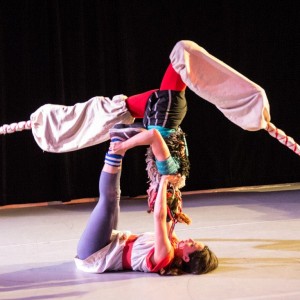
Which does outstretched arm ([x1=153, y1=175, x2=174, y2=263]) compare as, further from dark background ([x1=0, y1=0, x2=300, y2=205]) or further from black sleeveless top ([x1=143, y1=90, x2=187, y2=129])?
dark background ([x1=0, y1=0, x2=300, y2=205])

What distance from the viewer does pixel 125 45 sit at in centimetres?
524

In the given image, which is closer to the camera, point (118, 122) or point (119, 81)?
point (118, 122)

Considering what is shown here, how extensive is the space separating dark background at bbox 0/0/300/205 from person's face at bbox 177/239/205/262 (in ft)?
8.29

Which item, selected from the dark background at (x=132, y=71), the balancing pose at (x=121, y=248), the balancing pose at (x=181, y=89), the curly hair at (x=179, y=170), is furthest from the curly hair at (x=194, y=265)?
the dark background at (x=132, y=71)

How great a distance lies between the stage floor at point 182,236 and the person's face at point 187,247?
0.10 meters

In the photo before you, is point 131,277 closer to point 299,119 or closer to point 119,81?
point 119,81

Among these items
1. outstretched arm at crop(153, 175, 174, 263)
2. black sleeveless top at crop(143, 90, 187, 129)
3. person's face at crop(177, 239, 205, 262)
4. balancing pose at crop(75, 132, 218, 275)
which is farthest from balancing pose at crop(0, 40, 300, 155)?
person's face at crop(177, 239, 205, 262)

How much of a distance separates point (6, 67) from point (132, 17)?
1.18 meters

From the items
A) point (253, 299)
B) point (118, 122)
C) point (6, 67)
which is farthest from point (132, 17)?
point (253, 299)

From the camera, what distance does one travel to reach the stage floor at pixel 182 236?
103 inches

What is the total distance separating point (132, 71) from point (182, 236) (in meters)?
2.06

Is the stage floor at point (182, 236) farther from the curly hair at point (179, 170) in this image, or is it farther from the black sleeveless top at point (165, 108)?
the black sleeveless top at point (165, 108)

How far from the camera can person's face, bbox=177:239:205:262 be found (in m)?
2.75

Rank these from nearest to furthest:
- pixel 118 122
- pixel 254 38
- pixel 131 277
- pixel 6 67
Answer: pixel 131 277 < pixel 118 122 < pixel 6 67 < pixel 254 38
